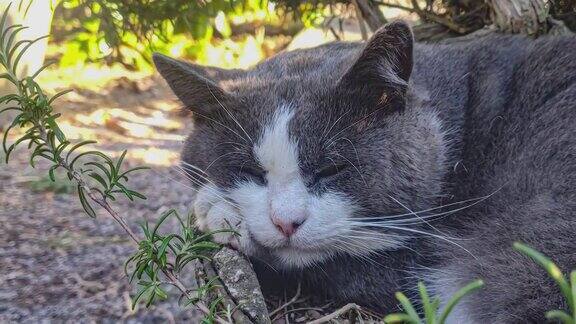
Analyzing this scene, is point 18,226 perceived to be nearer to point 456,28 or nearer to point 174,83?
point 174,83

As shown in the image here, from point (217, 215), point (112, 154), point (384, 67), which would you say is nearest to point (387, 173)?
point (384, 67)

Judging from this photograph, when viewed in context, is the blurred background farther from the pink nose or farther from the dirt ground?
the pink nose

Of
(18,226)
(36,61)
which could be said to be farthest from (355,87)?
(36,61)

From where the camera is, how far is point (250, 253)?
1.70 meters

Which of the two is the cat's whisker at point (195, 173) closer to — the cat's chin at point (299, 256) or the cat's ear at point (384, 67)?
the cat's chin at point (299, 256)

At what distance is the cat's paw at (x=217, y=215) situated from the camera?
5.47 feet

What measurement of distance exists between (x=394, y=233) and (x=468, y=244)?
0.17m

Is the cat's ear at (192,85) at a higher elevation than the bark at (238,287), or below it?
higher

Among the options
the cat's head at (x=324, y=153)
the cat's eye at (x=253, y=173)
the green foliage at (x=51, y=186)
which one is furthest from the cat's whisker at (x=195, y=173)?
the green foliage at (x=51, y=186)

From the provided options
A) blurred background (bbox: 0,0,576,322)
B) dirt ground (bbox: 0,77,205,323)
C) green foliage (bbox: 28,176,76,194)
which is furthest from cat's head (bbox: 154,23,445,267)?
green foliage (bbox: 28,176,76,194)

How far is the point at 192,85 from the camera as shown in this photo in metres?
1.80

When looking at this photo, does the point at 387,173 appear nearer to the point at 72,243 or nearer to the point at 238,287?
the point at 238,287

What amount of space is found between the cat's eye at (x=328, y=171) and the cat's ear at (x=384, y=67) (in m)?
0.18

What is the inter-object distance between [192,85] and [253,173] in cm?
28
